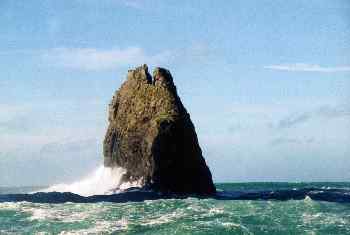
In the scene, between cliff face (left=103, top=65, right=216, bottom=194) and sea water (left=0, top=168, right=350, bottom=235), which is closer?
sea water (left=0, top=168, right=350, bottom=235)

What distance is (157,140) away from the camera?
219ft

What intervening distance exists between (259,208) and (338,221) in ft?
25.9

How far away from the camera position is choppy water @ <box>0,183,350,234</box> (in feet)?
113

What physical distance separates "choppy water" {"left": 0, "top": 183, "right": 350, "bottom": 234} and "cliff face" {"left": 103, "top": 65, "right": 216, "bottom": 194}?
57.5ft

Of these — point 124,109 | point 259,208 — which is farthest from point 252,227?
point 124,109

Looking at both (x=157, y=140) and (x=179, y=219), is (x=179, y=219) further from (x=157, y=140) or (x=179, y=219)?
(x=157, y=140)

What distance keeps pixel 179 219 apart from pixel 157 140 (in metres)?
29.3

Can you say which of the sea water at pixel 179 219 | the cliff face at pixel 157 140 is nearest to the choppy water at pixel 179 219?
the sea water at pixel 179 219

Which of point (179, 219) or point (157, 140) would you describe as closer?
point (179, 219)

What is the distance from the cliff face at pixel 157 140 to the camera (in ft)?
219

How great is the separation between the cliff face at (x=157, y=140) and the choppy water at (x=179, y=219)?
57.5 ft

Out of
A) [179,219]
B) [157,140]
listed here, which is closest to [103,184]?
[157,140]

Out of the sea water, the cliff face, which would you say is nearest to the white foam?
the cliff face

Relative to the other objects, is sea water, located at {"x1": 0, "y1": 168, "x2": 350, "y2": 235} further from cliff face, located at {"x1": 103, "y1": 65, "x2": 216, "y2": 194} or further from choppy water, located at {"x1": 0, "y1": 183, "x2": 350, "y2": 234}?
cliff face, located at {"x1": 103, "y1": 65, "x2": 216, "y2": 194}
